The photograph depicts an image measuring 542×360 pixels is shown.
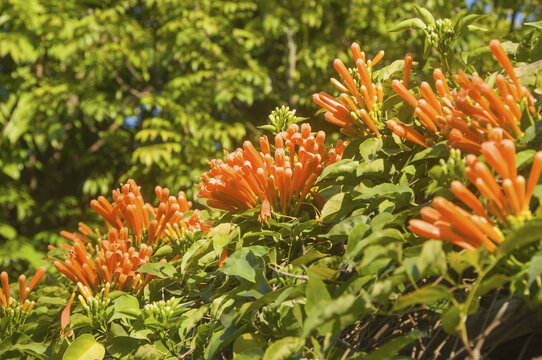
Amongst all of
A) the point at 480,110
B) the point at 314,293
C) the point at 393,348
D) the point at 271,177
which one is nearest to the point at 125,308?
the point at 271,177

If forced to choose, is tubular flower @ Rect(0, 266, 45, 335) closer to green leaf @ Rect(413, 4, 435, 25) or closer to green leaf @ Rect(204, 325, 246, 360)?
green leaf @ Rect(204, 325, 246, 360)

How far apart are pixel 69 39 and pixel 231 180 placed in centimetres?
514

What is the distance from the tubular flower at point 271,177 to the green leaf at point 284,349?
1.35 ft

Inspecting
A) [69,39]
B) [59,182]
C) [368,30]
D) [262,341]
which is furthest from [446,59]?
[59,182]

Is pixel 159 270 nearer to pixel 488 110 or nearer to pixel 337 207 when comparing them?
pixel 337 207

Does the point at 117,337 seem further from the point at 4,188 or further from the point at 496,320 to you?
the point at 4,188

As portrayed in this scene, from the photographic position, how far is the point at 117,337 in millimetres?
1365

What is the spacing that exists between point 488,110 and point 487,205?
0.25m

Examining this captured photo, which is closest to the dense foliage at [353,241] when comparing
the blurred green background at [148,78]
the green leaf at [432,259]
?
the green leaf at [432,259]

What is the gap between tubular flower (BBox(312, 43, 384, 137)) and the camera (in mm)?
1325

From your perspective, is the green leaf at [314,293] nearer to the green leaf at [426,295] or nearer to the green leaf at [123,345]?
the green leaf at [426,295]

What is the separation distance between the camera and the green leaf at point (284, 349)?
946mm

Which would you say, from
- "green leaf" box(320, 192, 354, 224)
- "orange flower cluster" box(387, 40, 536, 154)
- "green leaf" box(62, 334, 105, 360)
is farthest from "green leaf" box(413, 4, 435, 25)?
"green leaf" box(62, 334, 105, 360)

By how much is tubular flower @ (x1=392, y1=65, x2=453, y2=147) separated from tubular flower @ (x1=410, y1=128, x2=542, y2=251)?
260 mm
